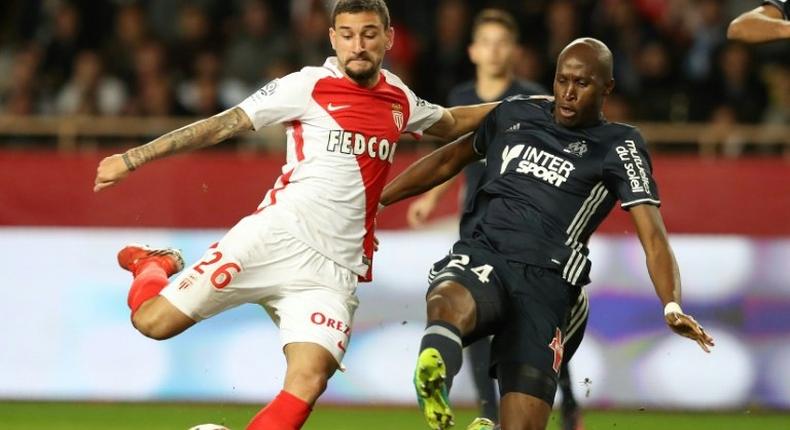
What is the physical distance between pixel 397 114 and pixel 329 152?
0.39 m

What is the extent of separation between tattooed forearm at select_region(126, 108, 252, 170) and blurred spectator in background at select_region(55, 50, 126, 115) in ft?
22.7

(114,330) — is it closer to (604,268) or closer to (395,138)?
(604,268)

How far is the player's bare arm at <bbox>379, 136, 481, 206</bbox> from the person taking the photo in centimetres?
696

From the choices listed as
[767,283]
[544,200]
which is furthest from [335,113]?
[767,283]

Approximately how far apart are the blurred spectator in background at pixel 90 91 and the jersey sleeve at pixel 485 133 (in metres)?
6.72

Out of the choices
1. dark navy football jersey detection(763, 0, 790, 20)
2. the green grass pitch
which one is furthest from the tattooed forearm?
the green grass pitch

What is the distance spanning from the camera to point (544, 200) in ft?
21.3

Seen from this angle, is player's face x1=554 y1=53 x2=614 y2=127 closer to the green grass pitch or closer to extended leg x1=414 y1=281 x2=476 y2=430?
extended leg x1=414 y1=281 x2=476 y2=430

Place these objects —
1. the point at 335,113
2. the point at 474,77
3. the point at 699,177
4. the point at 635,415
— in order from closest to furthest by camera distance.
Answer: the point at 335,113 < the point at 635,415 < the point at 699,177 < the point at 474,77

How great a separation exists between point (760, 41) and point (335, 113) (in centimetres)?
189

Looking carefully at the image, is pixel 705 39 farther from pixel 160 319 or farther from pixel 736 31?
pixel 160 319

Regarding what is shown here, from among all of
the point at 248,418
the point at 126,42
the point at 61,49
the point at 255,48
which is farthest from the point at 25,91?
the point at 248,418

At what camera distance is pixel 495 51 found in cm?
860

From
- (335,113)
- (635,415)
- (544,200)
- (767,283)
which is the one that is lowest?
(635,415)
